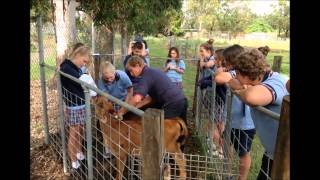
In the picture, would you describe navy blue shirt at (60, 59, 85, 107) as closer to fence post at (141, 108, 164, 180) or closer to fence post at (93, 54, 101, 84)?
fence post at (141, 108, 164, 180)

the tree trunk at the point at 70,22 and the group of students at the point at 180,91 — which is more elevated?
the tree trunk at the point at 70,22

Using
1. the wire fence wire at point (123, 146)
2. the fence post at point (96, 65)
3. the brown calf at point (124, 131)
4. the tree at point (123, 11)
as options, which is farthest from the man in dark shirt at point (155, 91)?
the fence post at point (96, 65)

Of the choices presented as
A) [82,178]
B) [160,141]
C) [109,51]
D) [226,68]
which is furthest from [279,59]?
[109,51]

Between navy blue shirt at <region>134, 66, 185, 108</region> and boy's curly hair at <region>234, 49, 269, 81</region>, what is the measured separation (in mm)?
1715

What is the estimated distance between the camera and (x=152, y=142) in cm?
193

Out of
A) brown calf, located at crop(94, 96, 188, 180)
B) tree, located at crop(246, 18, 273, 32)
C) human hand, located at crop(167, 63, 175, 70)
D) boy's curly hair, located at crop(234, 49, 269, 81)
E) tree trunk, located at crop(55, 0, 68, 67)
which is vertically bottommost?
brown calf, located at crop(94, 96, 188, 180)

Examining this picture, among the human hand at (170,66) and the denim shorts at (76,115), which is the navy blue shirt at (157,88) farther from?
the human hand at (170,66)

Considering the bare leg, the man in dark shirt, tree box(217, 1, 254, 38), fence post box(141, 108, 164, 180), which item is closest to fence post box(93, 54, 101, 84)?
the man in dark shirt

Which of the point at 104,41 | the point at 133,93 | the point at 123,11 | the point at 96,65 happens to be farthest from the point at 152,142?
the point at 104,41

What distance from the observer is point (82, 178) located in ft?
15.4

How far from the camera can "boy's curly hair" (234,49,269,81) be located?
9.13ft

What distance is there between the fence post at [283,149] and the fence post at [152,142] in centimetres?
71

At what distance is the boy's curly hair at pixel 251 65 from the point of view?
2.78 meters
